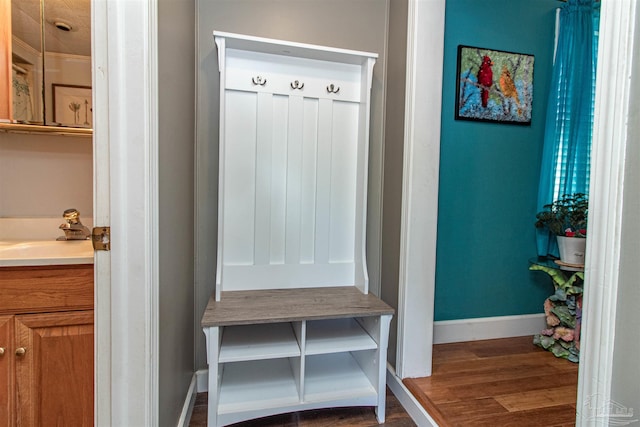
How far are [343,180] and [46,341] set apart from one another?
150cm

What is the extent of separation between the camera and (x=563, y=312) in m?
2.06

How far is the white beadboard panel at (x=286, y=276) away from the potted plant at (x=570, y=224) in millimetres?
1362

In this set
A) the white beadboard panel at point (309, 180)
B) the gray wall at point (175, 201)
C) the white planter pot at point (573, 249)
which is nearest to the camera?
the gray wall at point (175, 201)

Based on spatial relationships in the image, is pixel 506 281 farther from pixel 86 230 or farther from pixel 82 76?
pixel 82 76

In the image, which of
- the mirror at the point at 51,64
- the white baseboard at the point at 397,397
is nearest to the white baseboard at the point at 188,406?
the white baseboard at the point at 397,397

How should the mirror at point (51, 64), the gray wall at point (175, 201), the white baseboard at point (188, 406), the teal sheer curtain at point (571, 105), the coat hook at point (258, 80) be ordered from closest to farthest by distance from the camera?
the gray wall at point (175, 201) → the white baseboard at point (188, 406) → the mirror at point (51, 64) → the coat hook at point (258, 80) → the teal sheer curtain at point (571, 105)

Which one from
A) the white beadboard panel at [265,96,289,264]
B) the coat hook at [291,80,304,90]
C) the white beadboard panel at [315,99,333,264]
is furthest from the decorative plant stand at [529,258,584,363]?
the coat hook at [291,80,304,90]

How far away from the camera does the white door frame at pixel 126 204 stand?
3.05ft

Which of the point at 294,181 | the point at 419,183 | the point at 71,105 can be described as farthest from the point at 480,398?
the point at 71,105

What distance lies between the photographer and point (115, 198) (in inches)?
37.8

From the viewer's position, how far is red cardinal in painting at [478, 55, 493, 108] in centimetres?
203

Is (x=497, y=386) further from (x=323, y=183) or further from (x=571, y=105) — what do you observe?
(x=571, y=105)

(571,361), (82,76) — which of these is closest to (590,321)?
(571,361)

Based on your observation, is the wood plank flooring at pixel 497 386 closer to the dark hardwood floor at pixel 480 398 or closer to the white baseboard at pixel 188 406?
the dark hardwood floor at pixel 480 398
